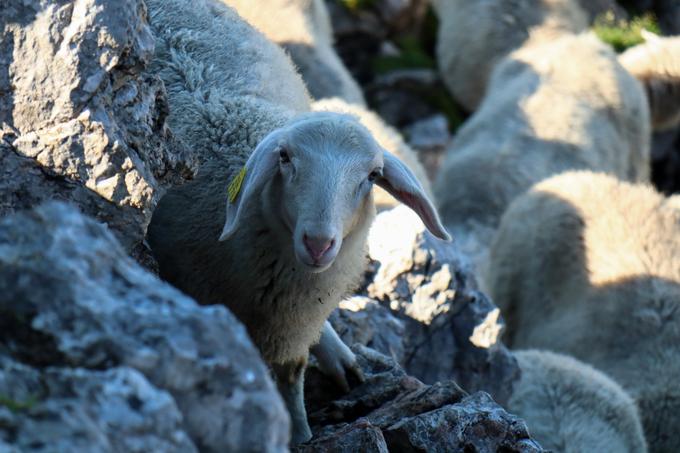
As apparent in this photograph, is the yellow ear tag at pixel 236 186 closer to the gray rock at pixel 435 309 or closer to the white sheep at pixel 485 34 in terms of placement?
the gray rock at pixel 435 309

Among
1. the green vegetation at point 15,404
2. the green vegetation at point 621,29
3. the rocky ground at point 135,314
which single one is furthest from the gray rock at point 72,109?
the green vegetation at point 621,29

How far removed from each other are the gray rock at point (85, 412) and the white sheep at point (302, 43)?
843 centimetres

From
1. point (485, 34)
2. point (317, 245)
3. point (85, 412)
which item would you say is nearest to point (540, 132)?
point (485, 34)

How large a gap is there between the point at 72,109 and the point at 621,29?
13303 millimetres

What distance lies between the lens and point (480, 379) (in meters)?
6.54

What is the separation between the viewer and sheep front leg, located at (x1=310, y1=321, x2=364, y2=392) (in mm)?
5293

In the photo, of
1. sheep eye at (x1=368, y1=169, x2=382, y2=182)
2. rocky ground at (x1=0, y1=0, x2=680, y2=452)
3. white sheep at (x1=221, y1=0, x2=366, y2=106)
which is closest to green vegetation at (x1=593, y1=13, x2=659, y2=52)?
white sheep at (x1=221, y1=0, x2=366, y2=106)

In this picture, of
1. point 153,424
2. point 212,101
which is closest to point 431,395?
point 212,101

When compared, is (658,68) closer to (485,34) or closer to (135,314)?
(485,34)

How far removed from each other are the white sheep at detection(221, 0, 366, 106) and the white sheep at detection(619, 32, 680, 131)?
4.26m

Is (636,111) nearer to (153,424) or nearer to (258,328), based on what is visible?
(258,328)

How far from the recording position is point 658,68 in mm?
14094

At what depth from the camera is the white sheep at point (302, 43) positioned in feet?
36.2

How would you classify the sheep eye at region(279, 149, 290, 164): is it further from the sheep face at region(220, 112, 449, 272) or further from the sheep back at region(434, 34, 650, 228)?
the sheep back at region(434, 34, 650, 228)
